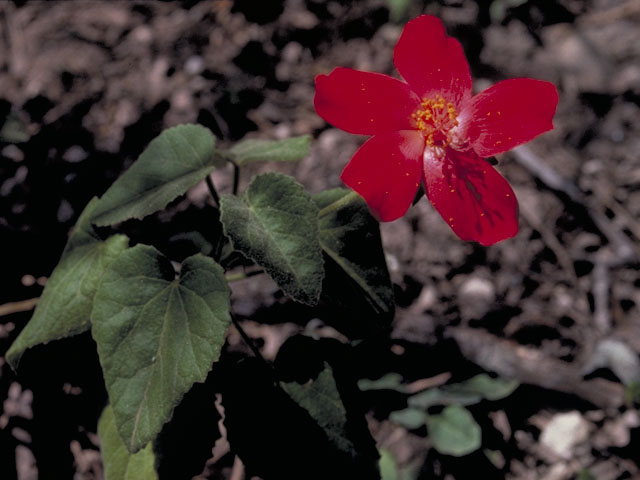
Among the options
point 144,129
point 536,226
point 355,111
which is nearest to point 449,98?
point 355,111

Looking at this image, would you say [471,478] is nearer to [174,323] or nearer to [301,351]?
[301,351]

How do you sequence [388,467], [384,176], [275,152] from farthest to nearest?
1. [388,467]
2. [275,152]
3. [384,176]

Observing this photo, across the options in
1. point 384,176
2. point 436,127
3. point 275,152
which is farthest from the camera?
point 275,152

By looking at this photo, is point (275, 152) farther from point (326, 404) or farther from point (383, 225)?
point (383, 225)

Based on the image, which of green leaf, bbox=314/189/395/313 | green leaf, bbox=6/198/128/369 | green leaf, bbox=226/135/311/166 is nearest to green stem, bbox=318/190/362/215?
green leaf, bbox=314/189/395/313

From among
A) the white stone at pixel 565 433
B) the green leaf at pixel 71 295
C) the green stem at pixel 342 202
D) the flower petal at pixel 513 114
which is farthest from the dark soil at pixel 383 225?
the flower petal at pixel 513 114

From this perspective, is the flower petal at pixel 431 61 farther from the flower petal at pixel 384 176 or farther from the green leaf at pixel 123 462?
the green leaf at pixel 123 462

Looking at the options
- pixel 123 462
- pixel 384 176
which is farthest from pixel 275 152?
pixel 123 462
